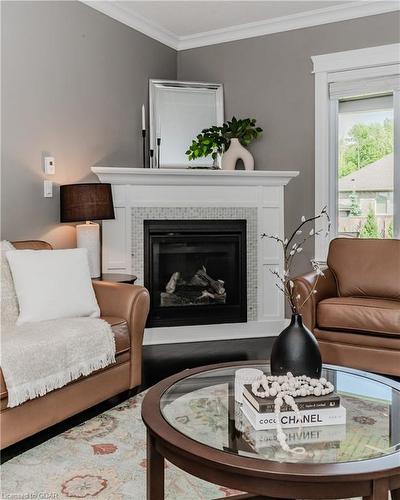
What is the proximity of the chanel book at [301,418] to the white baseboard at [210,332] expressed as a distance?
2778 millimetres

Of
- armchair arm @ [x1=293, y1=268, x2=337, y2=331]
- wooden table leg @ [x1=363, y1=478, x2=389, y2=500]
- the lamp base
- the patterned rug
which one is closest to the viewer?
wooden table leg @ [x1=363, y1=478, x2=389, y2=500]

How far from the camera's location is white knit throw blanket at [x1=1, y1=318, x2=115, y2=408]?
212 cm

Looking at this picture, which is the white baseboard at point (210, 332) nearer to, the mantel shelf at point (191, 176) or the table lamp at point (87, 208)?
the table lamp at point (87, 208)

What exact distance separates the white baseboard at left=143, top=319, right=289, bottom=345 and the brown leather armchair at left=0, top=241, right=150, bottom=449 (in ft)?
4.19

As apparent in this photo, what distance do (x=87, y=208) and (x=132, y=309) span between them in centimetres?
97

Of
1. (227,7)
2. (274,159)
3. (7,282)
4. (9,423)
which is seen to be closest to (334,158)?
(274,159)

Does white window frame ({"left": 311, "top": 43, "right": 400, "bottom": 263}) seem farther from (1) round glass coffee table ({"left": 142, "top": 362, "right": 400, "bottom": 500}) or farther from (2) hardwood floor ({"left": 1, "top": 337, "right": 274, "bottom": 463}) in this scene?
(1) round glass coffee table ({"left": 142, "top": 362, "right": 400, "bottom": 500})

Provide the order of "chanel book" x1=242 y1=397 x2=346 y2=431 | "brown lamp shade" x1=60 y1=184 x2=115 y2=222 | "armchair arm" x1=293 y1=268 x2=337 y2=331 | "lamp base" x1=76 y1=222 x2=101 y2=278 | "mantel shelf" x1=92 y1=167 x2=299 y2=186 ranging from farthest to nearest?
"mantel shelf" x1=92 y1=167 x2=299 y2=186, "lamp base" x1=76 y1=222 x2=101 y2=278, "brown lamp shade" x1=60 y1=184 x2=115 y2=222, "armchair arm" x1=293 y1=268 x2=337 y2=331, "chanel book" x1=242 y1=397 x2=346 y2=431

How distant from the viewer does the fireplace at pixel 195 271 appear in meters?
4.27

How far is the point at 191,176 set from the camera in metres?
4.23

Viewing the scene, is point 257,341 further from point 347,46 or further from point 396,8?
point 396,8

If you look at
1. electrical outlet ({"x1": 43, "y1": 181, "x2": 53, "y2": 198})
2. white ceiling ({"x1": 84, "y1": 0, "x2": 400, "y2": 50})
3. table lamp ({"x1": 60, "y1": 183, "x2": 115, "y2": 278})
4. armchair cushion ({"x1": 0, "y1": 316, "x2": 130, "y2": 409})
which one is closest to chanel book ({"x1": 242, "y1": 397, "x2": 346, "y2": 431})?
armchair cushion ({"x1": 0, "y1": 316, "x2": 130, "y2": 409})

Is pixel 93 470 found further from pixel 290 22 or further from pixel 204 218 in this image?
pixel 290 22

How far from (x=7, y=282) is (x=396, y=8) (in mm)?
3563
